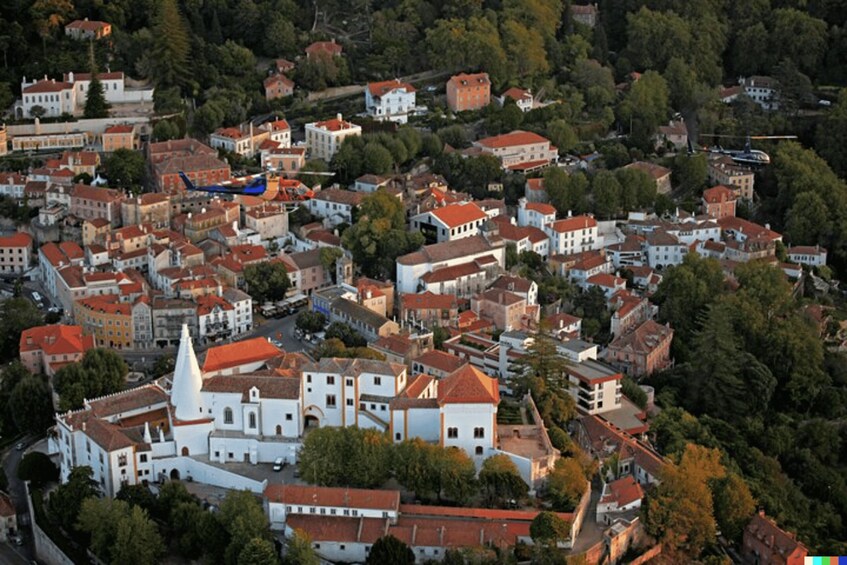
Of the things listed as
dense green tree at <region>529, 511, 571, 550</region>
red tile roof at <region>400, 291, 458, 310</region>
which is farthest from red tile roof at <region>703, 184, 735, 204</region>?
dense green tree at <region>529, 511, 571, 550</region>

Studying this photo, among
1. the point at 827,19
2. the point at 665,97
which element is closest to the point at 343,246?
the point at 665,97

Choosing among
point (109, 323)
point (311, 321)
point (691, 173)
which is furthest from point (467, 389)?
point (691, 173)

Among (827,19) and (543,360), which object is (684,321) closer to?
(543,360)

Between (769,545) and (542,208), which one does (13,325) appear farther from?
(769,545)

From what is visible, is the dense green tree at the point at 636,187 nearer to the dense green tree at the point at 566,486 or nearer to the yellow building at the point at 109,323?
the yellow building at the point at 109,323

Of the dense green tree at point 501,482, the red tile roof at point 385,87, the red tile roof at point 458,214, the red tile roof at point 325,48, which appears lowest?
the dense green tree at point 501,482

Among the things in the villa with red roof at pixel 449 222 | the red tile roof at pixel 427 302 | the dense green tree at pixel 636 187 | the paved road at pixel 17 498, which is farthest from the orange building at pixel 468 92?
the paved road at pixel 17 498

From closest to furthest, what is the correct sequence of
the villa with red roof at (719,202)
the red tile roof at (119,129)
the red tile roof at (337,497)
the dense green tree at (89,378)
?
1. the red tile roof at (337,497)
2. the dense green tree at (89,378)
3. the red tile roof at (119,129)
4. the villa with red roof at (719,202)

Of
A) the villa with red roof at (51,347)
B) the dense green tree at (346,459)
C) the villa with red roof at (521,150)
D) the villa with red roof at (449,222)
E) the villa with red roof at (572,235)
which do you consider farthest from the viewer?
the villa with red roof at (521,150)
